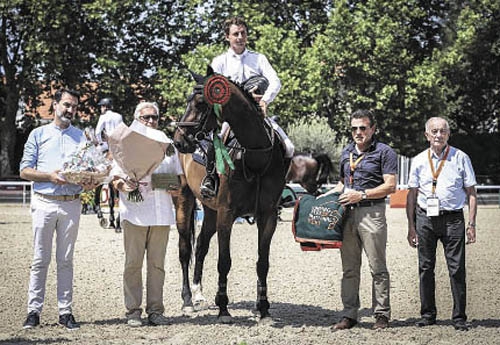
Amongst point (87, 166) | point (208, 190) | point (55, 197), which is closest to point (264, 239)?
point (208, 190)

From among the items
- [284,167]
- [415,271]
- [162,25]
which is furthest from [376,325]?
[162,25]

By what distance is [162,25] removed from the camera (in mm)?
35656

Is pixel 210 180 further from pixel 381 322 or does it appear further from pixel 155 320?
pixel 381 322

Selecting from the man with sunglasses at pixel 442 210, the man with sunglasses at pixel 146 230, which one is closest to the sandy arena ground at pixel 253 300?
the man with sunglasses at pixel 146 230

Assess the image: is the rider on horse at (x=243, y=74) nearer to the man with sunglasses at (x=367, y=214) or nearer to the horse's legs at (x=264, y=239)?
the horse's legs at (x=264, y=239)

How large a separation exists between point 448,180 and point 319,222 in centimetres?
133

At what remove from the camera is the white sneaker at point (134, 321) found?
732cm

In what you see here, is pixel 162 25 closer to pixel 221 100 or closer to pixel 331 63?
pixel 331 63

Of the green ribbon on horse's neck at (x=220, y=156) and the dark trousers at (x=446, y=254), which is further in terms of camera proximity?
the green ribbon on horse's neck at (x=220, y=156)

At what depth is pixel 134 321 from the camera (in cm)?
734

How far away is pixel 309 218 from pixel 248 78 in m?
1.83

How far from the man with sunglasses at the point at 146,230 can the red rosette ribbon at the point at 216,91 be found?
2.18 feet

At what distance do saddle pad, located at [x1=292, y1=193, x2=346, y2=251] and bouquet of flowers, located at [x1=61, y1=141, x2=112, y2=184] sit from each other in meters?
1.98

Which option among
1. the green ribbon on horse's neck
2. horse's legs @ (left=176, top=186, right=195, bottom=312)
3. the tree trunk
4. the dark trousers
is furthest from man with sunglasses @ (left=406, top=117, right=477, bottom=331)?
the tree trunk
